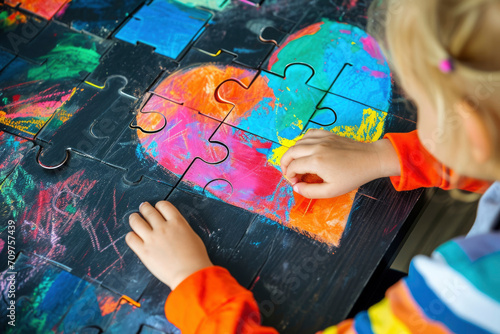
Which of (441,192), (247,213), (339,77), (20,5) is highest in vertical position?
(20,5)

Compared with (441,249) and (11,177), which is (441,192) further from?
(11,177)

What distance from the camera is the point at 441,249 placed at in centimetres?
69

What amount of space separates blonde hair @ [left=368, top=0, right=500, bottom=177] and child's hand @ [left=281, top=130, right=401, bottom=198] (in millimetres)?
298

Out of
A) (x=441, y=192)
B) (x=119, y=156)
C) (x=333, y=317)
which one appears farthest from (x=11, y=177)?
(x=441, y=192)

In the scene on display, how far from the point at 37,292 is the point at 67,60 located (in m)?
0.64

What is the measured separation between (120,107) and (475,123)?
0.82m

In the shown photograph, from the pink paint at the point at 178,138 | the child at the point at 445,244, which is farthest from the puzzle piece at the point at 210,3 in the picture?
the child at the point at 445,244

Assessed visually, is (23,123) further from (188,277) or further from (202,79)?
(188,277)

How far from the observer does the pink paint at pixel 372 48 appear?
4.07 feet

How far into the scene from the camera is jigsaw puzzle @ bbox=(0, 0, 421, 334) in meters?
0.90

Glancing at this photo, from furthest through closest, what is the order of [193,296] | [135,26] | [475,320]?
[135,26], [193,296], [475,320]

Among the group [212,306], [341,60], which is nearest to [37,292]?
[212,306]

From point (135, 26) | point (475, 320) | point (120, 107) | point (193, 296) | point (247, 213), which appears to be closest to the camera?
point (475, 320)

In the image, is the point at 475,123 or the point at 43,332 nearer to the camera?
the point at 475,123
